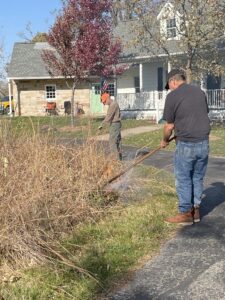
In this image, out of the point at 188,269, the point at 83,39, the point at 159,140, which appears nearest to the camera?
the point at 188,269

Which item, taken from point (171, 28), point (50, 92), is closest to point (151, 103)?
point (171, 28)

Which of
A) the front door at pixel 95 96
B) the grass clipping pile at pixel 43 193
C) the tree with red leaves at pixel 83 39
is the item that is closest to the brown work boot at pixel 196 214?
the grass clipping pile at pixel 43 193

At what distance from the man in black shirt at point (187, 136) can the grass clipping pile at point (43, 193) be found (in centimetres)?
108

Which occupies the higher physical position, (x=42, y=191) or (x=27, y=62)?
(x=27, y=62)

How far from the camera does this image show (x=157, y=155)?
12.5 meters

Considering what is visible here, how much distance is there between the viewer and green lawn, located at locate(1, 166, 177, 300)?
383 centimetres

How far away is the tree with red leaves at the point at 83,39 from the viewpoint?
21297mm

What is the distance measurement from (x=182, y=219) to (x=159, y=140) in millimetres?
9954

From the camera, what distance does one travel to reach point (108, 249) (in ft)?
15.6

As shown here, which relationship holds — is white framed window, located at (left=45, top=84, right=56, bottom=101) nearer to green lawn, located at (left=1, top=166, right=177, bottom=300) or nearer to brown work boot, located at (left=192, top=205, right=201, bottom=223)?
green lawn, located at (left=1, top=166, right=177, bottom=300)

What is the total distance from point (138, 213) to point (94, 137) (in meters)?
1.70

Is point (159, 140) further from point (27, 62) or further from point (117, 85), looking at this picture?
point (27, 62)

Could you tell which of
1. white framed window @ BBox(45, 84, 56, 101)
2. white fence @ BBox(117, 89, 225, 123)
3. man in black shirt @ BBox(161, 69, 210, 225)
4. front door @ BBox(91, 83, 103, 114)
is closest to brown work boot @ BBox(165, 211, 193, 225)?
man in black shirt @ BBox(161, 69, 210, 225)

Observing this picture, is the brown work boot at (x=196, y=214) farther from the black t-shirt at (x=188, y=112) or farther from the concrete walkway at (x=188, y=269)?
the black t-shirt at (x=188, y=112)
